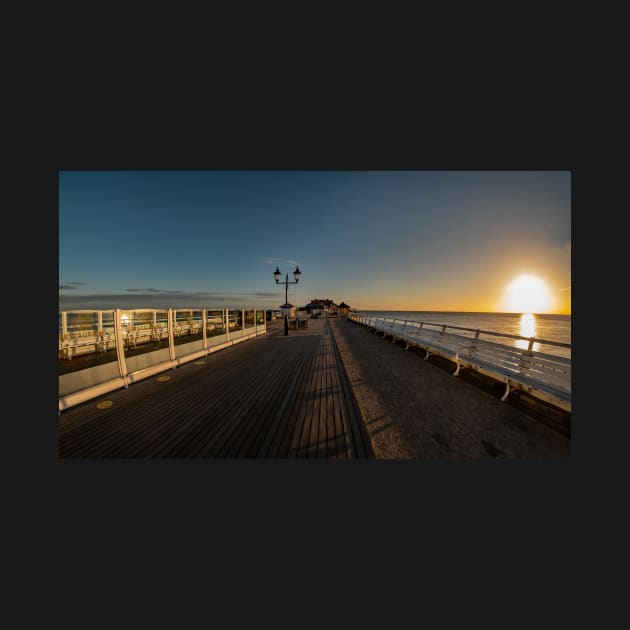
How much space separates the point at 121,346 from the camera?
4.52m

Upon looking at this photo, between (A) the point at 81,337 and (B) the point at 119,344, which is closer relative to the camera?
(B) the point at 119,344

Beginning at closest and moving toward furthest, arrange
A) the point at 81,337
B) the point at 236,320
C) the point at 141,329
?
the point at 81,337 → the point at 141,329 → the point at 236,320

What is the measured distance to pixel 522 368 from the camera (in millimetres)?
3871

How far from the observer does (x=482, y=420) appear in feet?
10.7

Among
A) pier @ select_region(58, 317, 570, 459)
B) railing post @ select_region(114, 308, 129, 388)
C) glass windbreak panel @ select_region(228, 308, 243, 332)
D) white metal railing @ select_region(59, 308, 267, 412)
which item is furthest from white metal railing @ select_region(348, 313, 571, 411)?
glass windbreak panel @ select_region(228, 308, 243, 332)

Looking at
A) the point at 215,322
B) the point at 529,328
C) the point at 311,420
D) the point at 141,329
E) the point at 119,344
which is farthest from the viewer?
the point at 529,328

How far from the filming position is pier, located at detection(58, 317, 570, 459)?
8.98ft

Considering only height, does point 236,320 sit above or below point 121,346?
above

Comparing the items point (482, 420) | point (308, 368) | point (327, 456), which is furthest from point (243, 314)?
point (482, 420)

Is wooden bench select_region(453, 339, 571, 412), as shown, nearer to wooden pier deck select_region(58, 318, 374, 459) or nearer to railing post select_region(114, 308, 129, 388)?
wooden pier deck select_region(58, 318, 374, 459)

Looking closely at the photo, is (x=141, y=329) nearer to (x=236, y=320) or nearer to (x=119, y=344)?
(x=236, y=320)

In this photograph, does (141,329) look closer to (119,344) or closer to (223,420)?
(119,344)

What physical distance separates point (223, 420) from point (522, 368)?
17.2ft

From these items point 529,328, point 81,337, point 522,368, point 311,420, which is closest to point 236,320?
point 81,337
